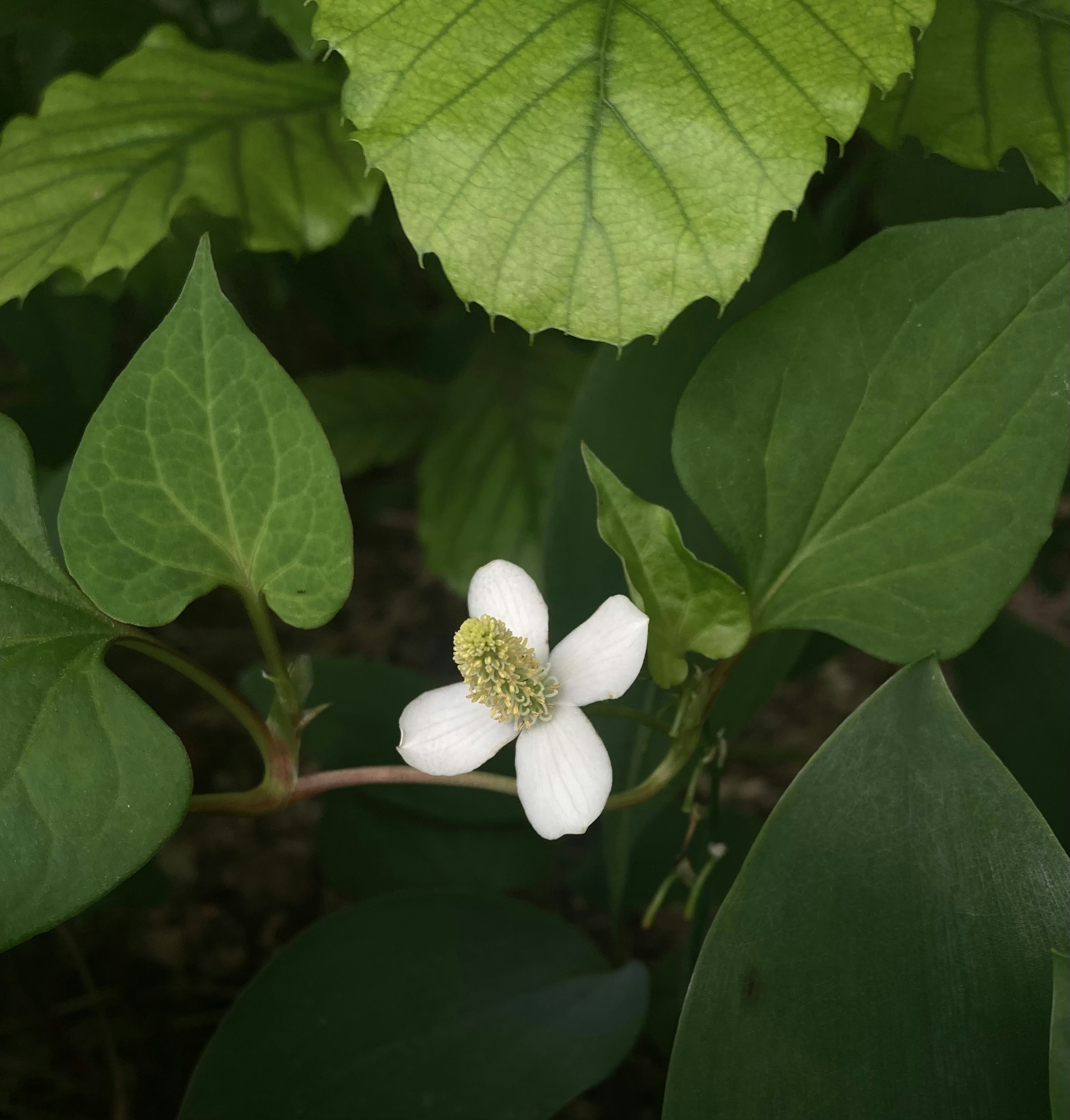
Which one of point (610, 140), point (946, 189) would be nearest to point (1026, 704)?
point (946, 189)

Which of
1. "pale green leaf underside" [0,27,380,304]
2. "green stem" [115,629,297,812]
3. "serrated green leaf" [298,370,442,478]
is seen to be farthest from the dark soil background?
"pale green leaf underside" [0,27,380,304]

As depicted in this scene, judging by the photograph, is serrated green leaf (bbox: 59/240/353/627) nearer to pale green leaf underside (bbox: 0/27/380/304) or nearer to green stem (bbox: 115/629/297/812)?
green stem (bbox: 115/629/297/812)

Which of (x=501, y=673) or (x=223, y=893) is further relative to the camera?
(x=223, y=893)

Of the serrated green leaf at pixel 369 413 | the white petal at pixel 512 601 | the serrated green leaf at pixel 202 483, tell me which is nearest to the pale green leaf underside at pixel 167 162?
the serrated green leaf at pixel 202 483

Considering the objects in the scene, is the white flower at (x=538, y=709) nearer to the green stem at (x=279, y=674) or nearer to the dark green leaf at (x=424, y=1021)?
the green stem at (x=279, y=674)

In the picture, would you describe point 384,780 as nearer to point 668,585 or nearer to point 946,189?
point 668,585

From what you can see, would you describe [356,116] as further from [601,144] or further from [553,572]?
[553,572]
